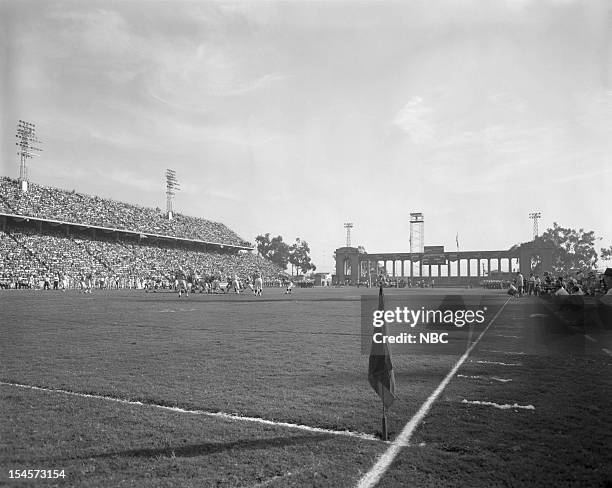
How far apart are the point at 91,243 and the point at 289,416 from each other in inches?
2513

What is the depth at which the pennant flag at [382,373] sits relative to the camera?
18.0ft

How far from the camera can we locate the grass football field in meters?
4.50

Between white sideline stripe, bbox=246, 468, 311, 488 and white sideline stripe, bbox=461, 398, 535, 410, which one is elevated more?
white sideline stripe, bbox=461, 398, 535, 410

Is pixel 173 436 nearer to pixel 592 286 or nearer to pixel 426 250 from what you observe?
pixel 592 286

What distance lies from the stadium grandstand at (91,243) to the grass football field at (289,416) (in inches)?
1719

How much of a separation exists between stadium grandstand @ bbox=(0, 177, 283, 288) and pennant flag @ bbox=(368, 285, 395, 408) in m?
48.3

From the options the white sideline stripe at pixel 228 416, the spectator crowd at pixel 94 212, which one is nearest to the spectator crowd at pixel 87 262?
the spectator crowd at pixel 94 212

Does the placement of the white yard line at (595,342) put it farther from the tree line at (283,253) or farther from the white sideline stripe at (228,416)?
the tree line at (283,253)

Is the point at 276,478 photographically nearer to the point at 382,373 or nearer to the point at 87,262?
the point at 382,373

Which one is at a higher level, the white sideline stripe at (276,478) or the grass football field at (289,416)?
the grass football field at (289,416)

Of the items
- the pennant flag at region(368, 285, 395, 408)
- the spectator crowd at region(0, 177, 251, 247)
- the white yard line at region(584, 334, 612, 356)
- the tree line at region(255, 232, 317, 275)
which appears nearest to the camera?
the pennant flag at region(368, 285, 395, 408)

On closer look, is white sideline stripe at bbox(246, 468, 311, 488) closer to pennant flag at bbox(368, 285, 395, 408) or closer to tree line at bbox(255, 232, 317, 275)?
pennant flag at bbox(368, 285, 395, 408)

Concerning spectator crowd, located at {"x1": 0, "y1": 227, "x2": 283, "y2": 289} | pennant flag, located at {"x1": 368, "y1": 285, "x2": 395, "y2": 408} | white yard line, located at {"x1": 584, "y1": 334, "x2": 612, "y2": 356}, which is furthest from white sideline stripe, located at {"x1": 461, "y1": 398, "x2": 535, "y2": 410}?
spectator crowd, located at {"x1": 0, "y1": 227, "x2": 283, "y2": 289}

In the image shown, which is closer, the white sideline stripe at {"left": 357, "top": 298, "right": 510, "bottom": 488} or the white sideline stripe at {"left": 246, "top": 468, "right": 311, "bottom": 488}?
the white sideline stripe at {"left": 246, "top": 468, "right": 311, "bottom": 488}
